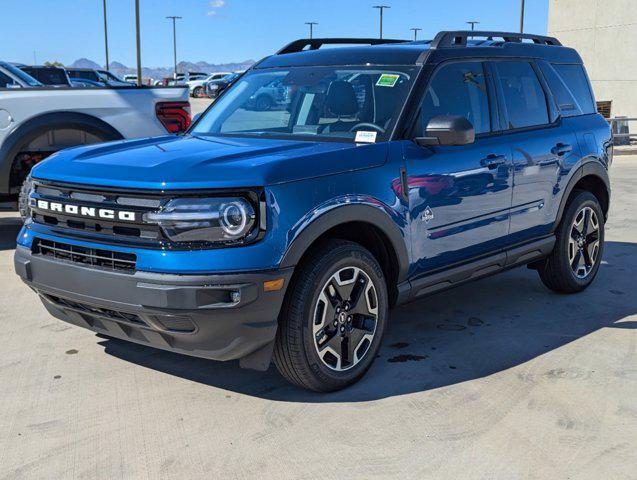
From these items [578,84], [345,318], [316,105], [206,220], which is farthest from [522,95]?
[206,220]

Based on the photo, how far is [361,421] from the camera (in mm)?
3697

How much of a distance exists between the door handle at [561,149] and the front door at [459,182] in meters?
0.63

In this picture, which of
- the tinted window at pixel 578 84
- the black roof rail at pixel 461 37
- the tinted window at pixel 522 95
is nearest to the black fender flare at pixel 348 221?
the black roof rail at pixel 461 37

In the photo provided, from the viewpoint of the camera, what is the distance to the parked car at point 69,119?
6996 mm

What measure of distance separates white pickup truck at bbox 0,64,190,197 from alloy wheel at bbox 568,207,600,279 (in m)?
3.84

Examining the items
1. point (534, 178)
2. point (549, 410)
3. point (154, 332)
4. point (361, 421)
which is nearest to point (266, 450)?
point (361, 421)

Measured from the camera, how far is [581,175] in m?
5.73

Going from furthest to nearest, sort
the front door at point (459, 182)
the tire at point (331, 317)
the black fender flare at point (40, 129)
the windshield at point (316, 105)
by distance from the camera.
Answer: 1. the black fender flare at point (40, 129)
2. the windshield at point (316, 105)
3. the front door at point (459, 182)
4. the tire at point (331, 317)

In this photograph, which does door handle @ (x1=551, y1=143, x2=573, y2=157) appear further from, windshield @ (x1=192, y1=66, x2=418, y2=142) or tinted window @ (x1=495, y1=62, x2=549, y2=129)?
windshield @ (x1=192, y1=66, x2=418, y2=142)

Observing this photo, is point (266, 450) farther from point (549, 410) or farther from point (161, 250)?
point (549, 410)

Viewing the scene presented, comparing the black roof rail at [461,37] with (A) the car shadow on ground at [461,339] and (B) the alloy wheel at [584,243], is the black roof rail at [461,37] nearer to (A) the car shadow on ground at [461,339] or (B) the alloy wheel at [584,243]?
(B) the alloy wheel at [584,243]

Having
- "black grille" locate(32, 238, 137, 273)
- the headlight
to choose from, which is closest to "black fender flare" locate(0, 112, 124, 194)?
"black grille" locate(32, 238, 137, 273)

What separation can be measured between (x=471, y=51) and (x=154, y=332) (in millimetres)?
2731

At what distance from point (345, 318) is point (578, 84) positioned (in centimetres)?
324
